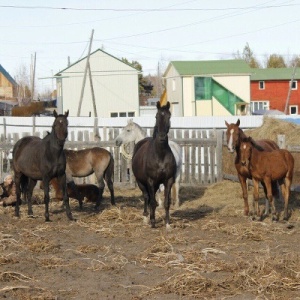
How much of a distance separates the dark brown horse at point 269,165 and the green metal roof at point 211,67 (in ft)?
151

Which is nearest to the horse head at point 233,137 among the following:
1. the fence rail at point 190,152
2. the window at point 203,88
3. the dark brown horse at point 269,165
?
the dark brown horse at point 269,165

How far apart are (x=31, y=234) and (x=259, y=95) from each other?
220ft

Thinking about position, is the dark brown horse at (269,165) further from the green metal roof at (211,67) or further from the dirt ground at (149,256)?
the green metal roof at (211,67)

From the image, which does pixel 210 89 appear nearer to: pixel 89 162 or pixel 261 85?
pixel 261 85

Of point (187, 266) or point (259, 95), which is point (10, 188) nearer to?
point (187, 266)

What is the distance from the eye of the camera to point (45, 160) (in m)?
14.5

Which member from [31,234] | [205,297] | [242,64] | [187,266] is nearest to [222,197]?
[31,234]

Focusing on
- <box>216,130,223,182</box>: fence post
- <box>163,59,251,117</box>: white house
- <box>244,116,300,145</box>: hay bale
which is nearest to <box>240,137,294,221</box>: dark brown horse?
<box>244,116,300,145</box>: hay bale

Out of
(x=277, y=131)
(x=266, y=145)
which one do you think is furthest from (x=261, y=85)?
(x=266, y=145)

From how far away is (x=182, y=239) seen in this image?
1123 centimetres

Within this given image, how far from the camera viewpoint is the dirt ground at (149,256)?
25.7 feet

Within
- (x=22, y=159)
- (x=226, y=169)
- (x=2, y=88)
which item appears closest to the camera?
(x=22, y=159)

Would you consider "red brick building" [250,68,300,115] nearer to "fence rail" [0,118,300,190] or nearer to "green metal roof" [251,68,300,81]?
"green metal roof" [251,68,300,81]

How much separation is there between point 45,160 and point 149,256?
5.20m
